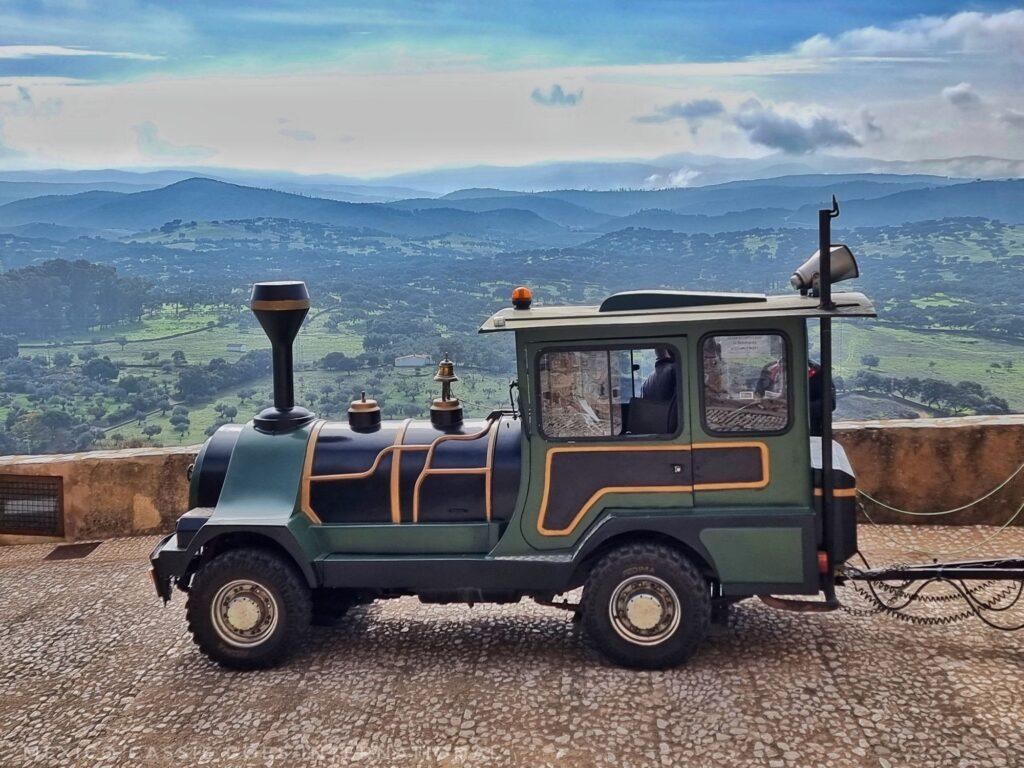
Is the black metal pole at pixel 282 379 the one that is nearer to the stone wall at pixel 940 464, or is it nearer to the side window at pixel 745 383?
the side window at pixel 745 383

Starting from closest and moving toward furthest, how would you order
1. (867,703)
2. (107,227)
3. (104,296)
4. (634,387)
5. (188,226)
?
(867,703)
(634,387)
(104,296)
(188,226)
(107,227)

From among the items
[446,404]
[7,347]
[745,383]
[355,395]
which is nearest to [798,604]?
[745,383]

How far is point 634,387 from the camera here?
5.52m

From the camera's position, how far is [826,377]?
206 inches

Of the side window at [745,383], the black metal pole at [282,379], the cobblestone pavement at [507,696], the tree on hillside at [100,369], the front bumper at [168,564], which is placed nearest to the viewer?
the cobblestone pavement at [507,696]

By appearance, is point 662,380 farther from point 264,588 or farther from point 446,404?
point 264,588

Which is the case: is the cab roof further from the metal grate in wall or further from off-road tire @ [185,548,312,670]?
the metal grate in wall

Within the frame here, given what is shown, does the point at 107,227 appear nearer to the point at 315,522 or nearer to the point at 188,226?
the point at 188,226

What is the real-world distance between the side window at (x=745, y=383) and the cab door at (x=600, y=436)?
205mm

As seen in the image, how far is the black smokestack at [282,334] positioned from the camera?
601 centimetres

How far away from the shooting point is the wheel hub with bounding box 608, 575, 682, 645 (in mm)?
5324

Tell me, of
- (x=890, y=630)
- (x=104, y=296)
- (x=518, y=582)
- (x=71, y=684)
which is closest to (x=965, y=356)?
(x=890, y=630)

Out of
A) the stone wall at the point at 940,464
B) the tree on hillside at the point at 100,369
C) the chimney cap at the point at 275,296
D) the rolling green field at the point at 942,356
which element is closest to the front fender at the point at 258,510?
the chimney cap at the point at 275,296

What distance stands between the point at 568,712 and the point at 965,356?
24.1m
